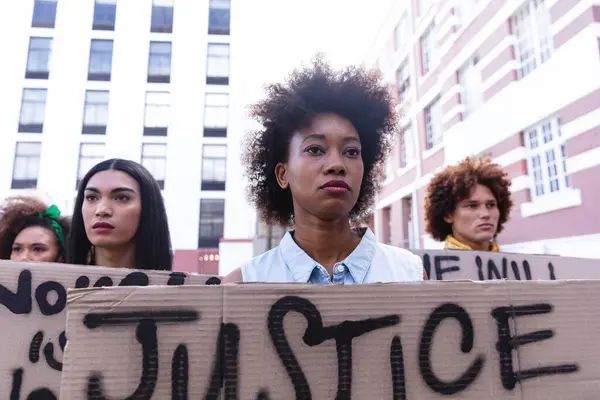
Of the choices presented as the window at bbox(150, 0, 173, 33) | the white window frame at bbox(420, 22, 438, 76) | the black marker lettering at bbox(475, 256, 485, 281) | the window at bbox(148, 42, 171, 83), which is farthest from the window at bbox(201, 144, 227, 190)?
the black marker lettering at bbox(475, 256, 485, 281)

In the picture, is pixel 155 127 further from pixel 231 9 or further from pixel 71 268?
pixel 71 268

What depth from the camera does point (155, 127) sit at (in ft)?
75.0

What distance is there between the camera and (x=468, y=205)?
10.8 feet

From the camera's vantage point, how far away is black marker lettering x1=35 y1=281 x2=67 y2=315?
1.52m

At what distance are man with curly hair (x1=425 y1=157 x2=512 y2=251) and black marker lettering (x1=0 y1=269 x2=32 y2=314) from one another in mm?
2498

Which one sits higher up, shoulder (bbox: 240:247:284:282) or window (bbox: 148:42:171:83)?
window (bbox: 148:42:171:83)

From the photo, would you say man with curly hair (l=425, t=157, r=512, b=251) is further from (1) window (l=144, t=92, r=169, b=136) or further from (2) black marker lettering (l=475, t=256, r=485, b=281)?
(1) window (l=144, t=92, r=169, b=136)

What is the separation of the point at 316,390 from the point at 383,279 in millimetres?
687

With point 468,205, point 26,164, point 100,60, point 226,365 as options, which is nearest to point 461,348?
point 226,365

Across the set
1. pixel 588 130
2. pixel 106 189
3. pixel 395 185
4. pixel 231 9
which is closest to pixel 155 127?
pixel 231 9

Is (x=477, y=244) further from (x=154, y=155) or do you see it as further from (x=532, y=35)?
(x=154, y=155)

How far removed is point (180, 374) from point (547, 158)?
9.28m

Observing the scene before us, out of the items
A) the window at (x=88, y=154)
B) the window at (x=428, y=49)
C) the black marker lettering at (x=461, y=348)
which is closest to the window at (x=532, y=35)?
the window at (x=428, y=49)

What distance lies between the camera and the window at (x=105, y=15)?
22.9 meters
